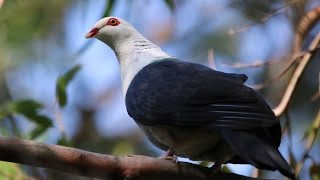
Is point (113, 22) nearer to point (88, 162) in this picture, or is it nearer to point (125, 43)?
point (125, 43)

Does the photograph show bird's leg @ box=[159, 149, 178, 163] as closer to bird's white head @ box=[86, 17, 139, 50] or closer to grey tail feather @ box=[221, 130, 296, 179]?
grey tail feather @ box=[221, 130, 296, 179]

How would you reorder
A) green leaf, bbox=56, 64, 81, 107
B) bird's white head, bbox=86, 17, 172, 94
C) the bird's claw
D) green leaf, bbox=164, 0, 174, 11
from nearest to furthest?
1. the bird's claw
2. bird's white head, bbox=86, 17, 172, 94
3. green leaf, bbox=56, 64, 81, 107
4. green leaf, bbox=164, 0, 174, 11

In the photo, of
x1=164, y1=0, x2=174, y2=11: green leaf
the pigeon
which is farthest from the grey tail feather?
x1=164, y1=0, x2=174, y2=11: green leaf

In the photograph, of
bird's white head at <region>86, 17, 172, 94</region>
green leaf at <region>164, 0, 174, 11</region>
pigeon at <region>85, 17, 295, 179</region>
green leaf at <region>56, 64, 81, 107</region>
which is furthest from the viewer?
green leaf at <region>164, 0, 174, 11</region>

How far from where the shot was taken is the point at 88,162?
5.49 ft

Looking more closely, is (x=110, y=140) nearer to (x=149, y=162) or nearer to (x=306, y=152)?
(x=306, y=152)

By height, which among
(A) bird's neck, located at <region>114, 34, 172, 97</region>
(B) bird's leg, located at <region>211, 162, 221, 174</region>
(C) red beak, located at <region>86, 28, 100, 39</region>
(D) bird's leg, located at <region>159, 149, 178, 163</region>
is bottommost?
(B) bird's leg, located at <region>211, 162, 221, 174</region>

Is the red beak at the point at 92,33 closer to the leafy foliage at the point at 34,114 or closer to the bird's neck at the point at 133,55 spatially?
the bird's neck at the point at 133,55

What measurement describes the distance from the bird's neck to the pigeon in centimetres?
1

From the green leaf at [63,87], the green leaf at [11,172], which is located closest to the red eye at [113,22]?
the green leaf at [63,87]

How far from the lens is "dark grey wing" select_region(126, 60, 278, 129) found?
1.84m

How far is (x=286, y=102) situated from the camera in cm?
252

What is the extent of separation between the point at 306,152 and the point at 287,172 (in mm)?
833

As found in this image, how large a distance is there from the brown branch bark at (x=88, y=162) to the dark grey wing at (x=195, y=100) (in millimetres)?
131
